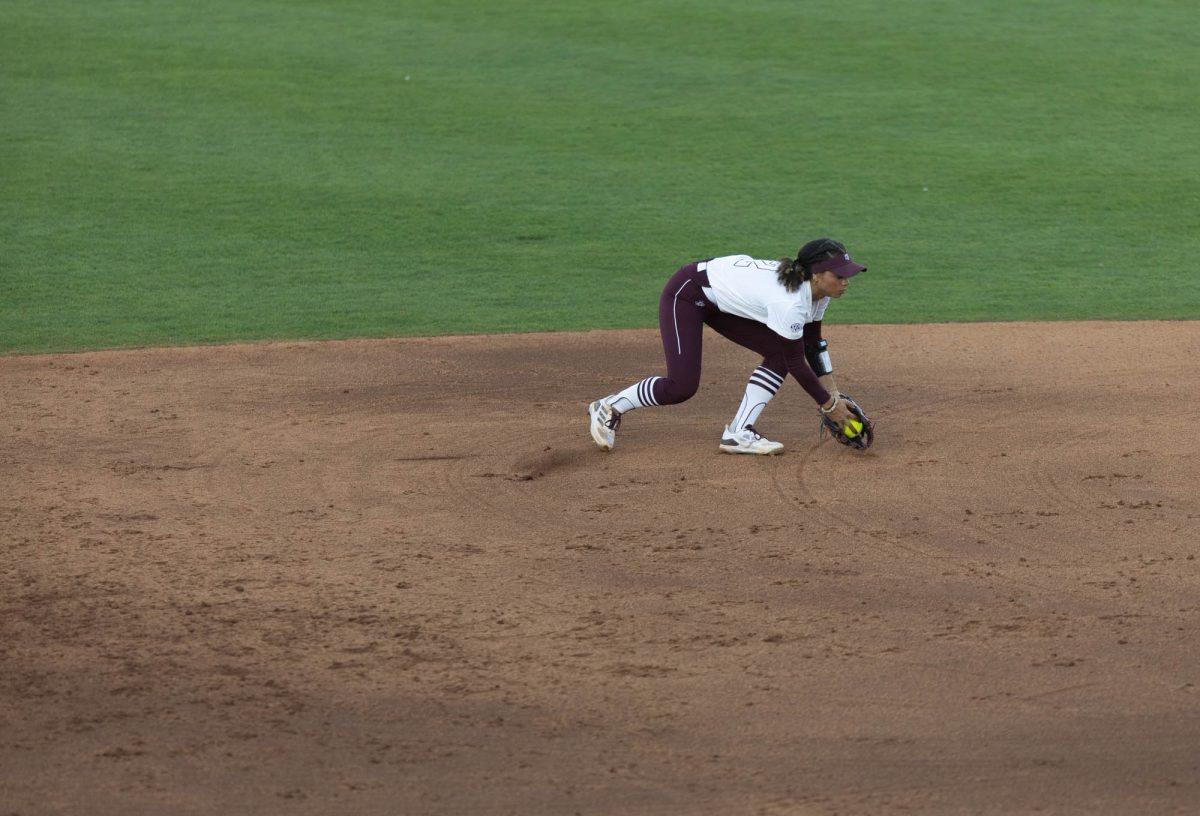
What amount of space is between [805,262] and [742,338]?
2.41 ft

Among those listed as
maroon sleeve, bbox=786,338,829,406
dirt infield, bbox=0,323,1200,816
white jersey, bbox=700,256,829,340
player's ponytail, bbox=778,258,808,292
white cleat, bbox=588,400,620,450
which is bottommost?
dirt infield, bbox=0,323,1200,816

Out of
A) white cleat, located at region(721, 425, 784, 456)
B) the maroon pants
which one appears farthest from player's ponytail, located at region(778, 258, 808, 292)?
white cleat, located at region(721, 425, 784, 456)

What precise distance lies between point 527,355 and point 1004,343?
11.1ft

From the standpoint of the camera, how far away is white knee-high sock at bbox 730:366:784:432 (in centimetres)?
811

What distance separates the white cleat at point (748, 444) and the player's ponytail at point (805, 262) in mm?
885

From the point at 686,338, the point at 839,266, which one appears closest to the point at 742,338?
the point at 686,338

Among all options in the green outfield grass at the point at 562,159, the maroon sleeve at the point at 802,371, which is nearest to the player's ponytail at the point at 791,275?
the maroon sleeve at the point at 802,371

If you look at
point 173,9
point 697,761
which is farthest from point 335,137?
point 697,761

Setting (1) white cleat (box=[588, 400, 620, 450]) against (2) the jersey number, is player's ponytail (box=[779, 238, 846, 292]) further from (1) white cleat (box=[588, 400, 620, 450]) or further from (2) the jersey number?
(1) white cleat (box=[588, 400, 620, 450])

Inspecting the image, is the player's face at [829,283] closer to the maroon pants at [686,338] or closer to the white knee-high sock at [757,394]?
the maroon pants at [686,338]

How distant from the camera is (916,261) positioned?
1304 centimetres

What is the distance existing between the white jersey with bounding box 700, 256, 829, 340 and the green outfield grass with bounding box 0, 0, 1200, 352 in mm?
3319

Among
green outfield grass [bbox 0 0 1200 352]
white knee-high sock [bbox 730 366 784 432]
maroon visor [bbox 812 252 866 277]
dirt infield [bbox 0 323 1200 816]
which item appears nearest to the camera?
dirt infield [bbox 0 323 1200 816]

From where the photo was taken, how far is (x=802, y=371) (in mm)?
7758
